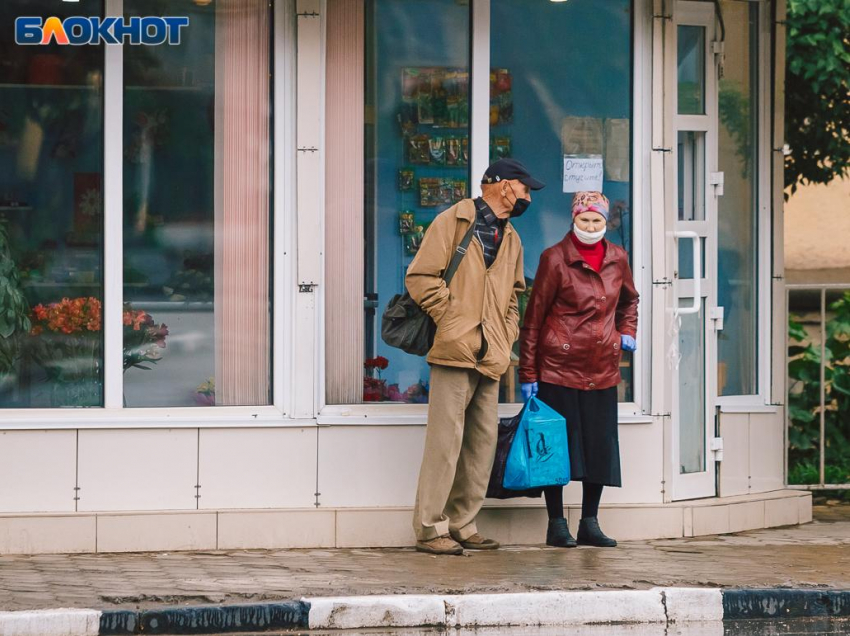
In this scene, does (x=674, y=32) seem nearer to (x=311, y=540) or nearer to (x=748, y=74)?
(x=748, y=74)

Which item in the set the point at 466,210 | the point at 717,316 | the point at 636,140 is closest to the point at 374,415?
the point at 466,210

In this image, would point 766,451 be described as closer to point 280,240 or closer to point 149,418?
point 280,240

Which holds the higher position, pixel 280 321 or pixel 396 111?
pixel 396 111

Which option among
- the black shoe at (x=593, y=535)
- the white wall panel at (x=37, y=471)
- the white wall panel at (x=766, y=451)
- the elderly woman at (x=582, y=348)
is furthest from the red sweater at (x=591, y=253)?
the white wall panel at (x=37, y=471)

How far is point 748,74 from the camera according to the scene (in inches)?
400

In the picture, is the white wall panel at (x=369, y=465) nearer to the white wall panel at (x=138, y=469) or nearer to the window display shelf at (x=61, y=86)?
the white wall panel at (x=138, y=469)

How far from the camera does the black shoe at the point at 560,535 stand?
29.1ft

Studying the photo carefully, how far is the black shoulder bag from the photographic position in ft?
27.9

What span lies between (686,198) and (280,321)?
264 centimetres

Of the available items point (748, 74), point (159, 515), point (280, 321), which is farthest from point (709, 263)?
point (159, 515)

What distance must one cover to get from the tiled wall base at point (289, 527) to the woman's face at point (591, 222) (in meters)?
1.61

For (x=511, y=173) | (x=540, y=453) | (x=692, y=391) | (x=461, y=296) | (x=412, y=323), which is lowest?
(x=540, y=453)

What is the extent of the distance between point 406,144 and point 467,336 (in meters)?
1.34

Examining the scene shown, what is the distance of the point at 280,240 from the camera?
29.3 ft
